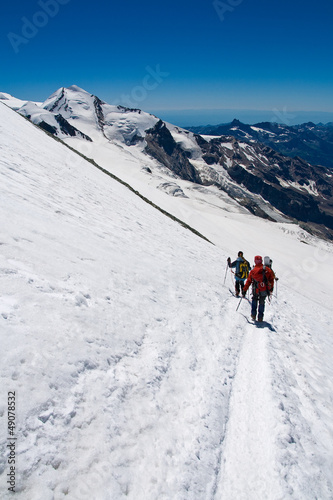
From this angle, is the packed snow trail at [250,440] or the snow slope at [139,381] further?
the packed snow trail at [250,440]

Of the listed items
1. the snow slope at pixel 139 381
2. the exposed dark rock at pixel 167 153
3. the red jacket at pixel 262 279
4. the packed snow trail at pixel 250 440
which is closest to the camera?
the snow slope at pixel 139 381

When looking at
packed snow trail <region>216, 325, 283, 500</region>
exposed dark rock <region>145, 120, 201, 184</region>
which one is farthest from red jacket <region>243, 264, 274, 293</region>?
exposed dark rock <region>145, 120, 201, 184</region>

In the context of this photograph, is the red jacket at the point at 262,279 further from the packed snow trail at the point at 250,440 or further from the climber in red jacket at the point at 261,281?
the packed snow trail at the point at 250,440

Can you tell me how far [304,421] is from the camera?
547cm

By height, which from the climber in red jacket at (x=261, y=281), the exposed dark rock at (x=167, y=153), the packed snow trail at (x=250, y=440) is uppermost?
the exposed dark rock at (x=167, y=153)

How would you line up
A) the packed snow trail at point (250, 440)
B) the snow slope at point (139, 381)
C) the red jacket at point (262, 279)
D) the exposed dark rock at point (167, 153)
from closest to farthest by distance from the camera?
the snow slope at point (139, 381), the packed snow trail at point (250, 440), the red jacket at point (262, 279), the exposed dark rock at point (167, 153)

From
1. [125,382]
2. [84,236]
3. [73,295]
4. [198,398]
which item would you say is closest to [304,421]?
[198,398]

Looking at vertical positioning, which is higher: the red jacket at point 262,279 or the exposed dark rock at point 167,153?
the exposed dark rock at point 167,153

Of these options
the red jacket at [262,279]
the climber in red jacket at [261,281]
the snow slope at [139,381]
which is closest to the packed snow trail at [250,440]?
the snow slope at [139,381]

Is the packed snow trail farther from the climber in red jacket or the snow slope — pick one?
the climber in red jacket

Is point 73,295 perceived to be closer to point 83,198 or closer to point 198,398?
point 198,398

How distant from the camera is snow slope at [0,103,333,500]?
12.0 ft

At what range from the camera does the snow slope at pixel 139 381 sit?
12.0 ft

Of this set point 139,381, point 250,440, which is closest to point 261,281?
point 250,440
